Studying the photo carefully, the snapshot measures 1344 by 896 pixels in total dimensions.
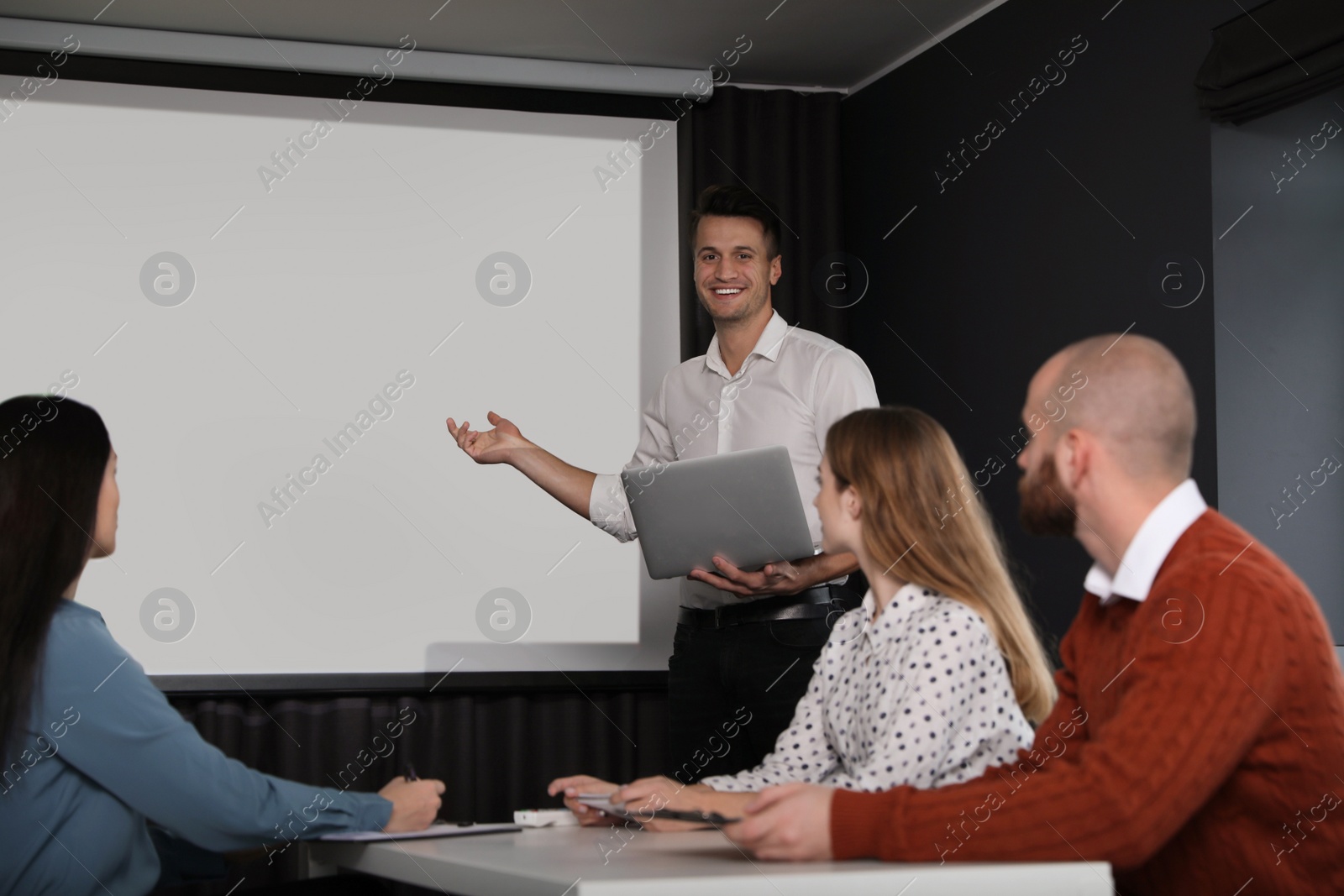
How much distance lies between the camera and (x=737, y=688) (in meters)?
2.64

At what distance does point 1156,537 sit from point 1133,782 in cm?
29

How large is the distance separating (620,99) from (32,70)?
164 centimetres

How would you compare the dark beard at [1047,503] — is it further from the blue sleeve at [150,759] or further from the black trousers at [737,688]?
the black trousers at [737,688]

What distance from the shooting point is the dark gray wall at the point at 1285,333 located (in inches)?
98.3

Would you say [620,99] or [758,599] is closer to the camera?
[758,599]

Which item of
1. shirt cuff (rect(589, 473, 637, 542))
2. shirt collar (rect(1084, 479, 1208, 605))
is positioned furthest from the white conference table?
shirt cuff (rect(589, 473, 637, 542))

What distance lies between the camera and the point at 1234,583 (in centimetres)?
114

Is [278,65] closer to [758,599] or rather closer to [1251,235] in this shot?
[758,599]

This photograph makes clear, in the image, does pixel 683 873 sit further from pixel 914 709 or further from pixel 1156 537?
pixel 1156 537

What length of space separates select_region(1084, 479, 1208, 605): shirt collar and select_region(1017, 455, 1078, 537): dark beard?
0.08m

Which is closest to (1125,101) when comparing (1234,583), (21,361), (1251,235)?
(1251,235)

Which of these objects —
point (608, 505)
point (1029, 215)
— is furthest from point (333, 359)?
point (1029, 215)

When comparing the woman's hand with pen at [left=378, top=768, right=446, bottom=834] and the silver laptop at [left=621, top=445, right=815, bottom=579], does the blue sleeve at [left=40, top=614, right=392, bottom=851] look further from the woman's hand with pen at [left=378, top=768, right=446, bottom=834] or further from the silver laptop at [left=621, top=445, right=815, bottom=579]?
the silver laptop at [left=621, top=445, right=815, bottom=579]

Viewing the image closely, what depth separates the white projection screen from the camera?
3279mm
